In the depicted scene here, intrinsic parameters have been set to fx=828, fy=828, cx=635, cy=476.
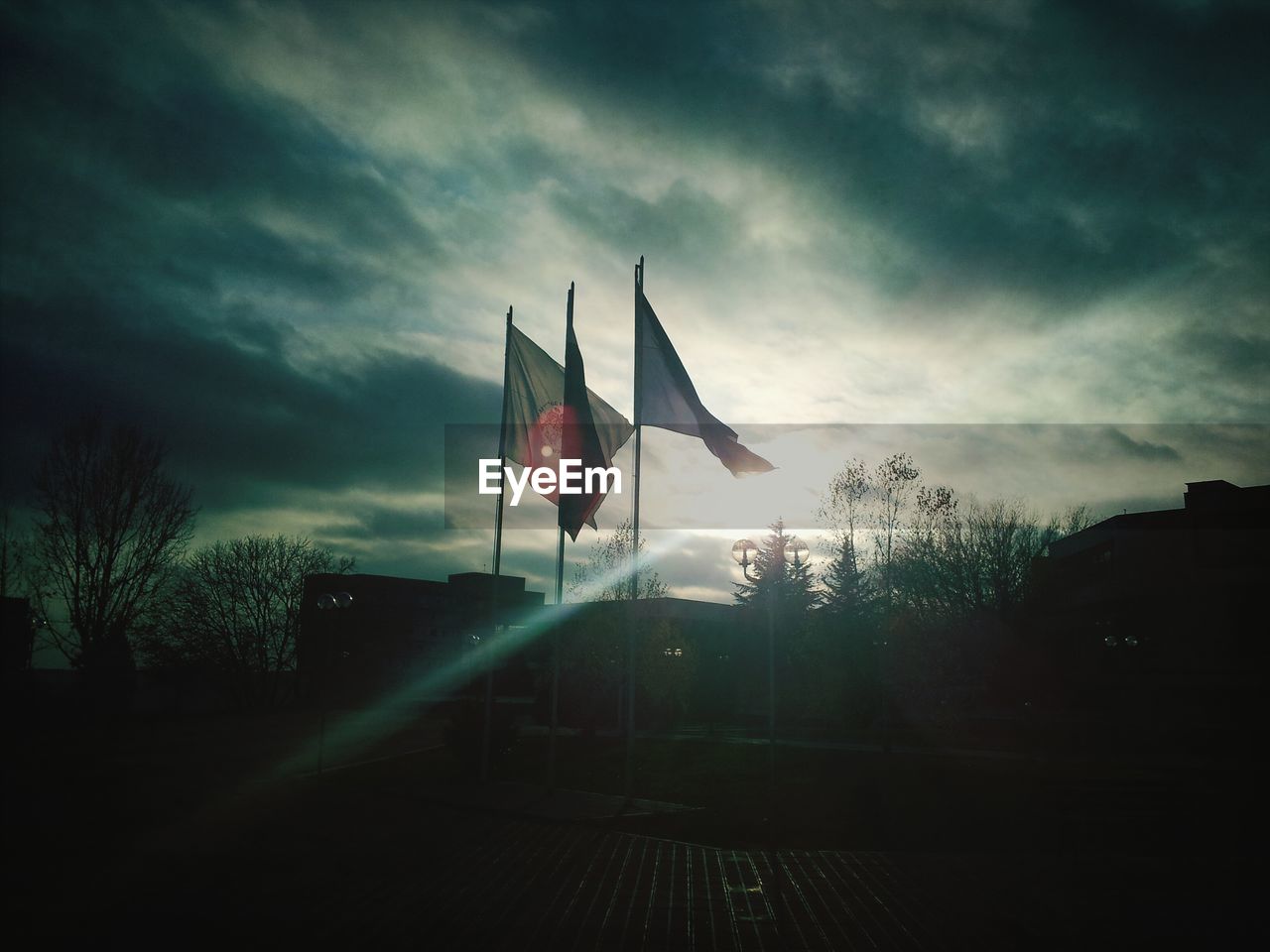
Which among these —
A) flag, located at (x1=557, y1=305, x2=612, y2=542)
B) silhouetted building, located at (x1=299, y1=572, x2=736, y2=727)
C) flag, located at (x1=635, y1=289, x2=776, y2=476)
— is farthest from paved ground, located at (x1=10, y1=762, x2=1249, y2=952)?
silhouetted building, located at (x1=299, y1=572, x2=736, y2=727)

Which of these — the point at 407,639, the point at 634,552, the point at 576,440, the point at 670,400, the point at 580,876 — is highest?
the point at 670,400

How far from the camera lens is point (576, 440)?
16672mm

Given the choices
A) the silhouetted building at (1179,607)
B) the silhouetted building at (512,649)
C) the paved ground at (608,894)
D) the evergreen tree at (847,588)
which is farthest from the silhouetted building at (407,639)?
the paved ground at (608,894)

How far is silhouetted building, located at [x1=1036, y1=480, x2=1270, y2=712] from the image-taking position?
41938mm

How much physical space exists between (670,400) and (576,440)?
2.05 m

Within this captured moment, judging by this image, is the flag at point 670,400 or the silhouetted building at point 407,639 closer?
the flag at point 670,400

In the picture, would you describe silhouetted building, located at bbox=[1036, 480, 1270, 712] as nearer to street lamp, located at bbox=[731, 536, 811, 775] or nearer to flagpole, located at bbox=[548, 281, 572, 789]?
street lamp, located at bbox=[731, 536, 811, 775]

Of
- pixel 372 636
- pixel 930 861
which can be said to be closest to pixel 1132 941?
pixel 930 861

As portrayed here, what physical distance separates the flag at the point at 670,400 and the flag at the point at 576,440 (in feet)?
3.62

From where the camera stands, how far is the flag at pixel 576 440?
16.4 metres

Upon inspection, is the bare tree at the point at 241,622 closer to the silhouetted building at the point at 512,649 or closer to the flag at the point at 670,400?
the silhouetted building at the point at 512,649

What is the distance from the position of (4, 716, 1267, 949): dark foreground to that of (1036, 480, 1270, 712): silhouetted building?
97.7 ft

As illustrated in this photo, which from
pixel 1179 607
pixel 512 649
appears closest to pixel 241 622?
pixel 512 649

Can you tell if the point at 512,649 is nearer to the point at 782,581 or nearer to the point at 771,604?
the point at 782,581
